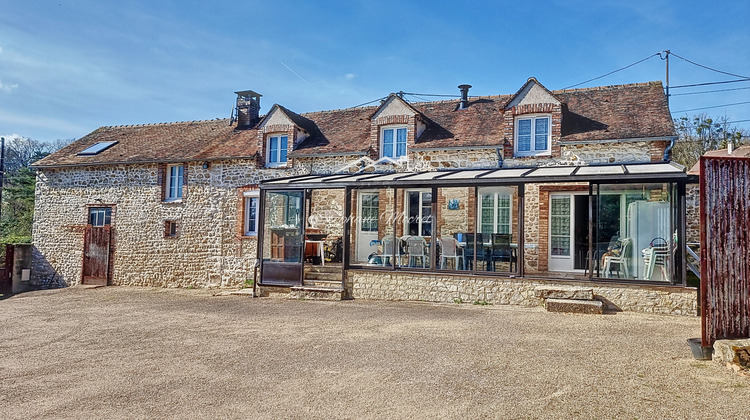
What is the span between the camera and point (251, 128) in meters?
16.5

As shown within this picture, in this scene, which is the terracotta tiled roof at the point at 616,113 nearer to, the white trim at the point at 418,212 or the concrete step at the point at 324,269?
the white trim at the point at 418,212

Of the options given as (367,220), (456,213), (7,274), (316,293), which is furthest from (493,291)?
(7,274)

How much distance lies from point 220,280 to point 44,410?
1026 cm

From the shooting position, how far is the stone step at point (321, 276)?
11820 mm

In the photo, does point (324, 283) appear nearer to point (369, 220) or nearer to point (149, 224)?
point (369, 220)

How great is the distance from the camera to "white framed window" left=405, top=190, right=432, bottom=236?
13.4 m

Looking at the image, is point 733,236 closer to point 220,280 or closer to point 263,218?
point 263,218

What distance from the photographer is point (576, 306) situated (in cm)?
868

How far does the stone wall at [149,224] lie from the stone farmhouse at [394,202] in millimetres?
45

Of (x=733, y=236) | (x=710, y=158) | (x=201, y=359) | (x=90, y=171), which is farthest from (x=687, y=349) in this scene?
(x=90, y=171)

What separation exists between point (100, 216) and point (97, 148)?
2524 mm

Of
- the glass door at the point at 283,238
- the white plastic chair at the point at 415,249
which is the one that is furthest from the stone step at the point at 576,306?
the glass door at the point at 283,238

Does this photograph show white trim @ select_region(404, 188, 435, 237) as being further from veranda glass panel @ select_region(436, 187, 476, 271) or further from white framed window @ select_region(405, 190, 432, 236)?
veranda glass panel @ select_region(436, 187, 476, 271)

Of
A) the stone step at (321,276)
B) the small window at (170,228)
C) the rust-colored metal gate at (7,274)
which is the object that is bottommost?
the rust-colored metal gate at (7,274)
